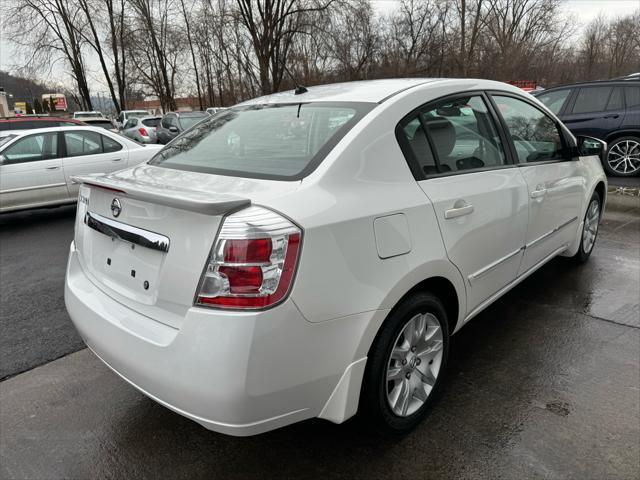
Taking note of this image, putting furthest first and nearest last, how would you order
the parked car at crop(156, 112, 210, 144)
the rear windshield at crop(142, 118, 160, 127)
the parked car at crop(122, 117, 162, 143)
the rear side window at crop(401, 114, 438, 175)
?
1. the rear windshield at crop(142, 118, 160, 127)
2. the parked car at crop(122, 117, 162, 143)
3. the parked car at crop(156, 112, 210, 144)
4. the rear side window at crop(401, 114, 438, 175)

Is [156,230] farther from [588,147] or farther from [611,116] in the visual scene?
[611,116]

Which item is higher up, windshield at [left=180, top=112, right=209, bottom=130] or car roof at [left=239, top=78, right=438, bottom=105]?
windshield at [left=180, top=112, right=209, bottom=130]

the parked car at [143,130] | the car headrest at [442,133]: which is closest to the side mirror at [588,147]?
the car headrest at [442,133]

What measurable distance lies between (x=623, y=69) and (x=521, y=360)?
5731 centimetres

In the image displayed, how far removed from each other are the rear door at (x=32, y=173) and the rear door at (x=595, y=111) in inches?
352

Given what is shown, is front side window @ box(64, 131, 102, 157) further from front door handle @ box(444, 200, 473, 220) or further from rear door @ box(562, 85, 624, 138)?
rear door @ box(562, 85, 624, 138)

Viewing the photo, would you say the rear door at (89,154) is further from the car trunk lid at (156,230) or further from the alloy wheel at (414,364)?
the alloy wheel at (414,364)

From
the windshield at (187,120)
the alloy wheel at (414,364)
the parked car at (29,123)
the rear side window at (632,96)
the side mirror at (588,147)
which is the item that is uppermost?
the windshield at (187,120)

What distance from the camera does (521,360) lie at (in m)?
2.91

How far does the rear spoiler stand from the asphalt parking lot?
1.25 meters

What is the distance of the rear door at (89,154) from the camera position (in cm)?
748

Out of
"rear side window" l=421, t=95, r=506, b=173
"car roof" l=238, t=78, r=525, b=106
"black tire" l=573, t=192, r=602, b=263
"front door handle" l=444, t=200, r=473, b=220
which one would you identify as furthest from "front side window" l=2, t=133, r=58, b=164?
"black tire" l=573, t=192, r=602, b=263

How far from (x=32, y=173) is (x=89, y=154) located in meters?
0.91

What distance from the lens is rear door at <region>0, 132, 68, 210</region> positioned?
22.9ft
